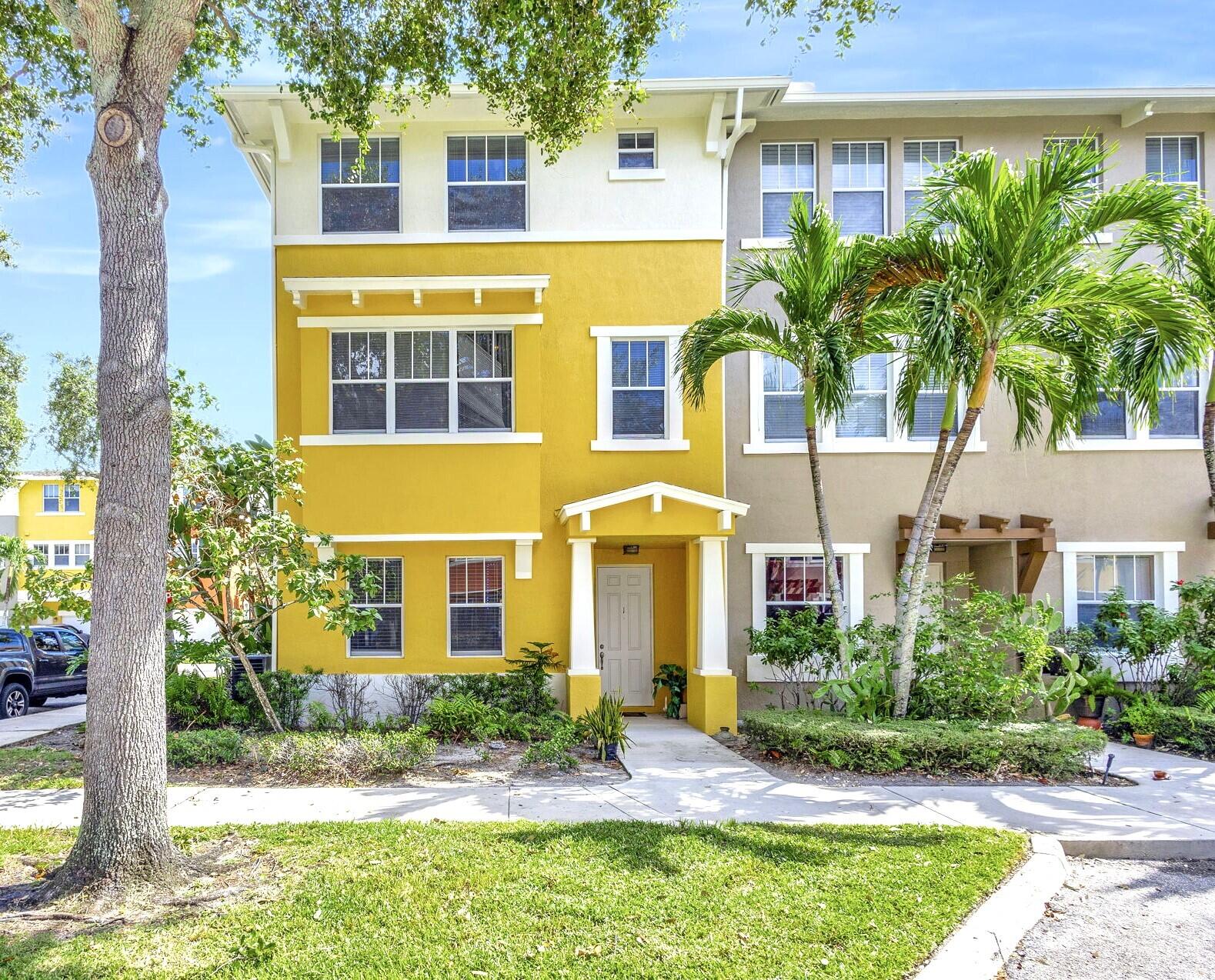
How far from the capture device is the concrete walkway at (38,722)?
12.7 meters

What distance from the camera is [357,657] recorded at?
42.7 ft

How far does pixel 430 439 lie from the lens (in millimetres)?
12938

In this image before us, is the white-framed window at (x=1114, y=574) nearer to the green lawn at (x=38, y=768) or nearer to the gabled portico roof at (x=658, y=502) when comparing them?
the gabled portico roof at (x=658, y=502)

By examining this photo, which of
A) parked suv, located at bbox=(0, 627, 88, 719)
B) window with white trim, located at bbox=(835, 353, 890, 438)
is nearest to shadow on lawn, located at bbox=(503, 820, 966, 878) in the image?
window with white trim, located at bbox=(835, 353, 890, 438)

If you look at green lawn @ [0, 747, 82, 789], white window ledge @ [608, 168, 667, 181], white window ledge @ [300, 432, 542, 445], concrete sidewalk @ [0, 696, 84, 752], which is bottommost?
concrete sidewalk @ [0, 696, 84, 752]

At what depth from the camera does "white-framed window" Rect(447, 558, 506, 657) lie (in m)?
13.2

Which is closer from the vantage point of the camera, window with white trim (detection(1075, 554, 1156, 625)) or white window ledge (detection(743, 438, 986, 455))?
white window ledge (detection(743, 438, 986, 455))

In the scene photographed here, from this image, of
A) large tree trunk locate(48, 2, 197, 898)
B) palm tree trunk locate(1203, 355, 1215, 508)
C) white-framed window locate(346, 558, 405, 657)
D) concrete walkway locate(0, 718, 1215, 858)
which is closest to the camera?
large tree trunk locate(48, 2, 197, 898)

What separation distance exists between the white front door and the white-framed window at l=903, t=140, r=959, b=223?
714 centimetres

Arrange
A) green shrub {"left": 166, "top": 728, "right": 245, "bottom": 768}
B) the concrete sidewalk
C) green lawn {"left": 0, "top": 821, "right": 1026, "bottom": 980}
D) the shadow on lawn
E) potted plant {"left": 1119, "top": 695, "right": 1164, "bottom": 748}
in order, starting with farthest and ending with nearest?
the concrete sidewalk, potted plant {"left": 1119, "top": 695, "right": 1164, "bottom": 748}, green shrub {"left": 166, "top": 728, "right": 245, "bottom": 768}, the shadow on lawn, green lawn {"left": 0, "top": 821, "right": 1026, "bottom": 980}

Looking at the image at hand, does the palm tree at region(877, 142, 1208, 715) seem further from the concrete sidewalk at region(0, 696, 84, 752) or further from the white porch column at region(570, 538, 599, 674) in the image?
the concrete sidewalk at region(0, 696, 84, 752)

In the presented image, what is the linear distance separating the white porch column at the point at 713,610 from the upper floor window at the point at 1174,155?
936cm

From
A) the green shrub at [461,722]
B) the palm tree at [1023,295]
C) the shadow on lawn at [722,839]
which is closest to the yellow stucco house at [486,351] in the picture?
the green shrub at [461,722]

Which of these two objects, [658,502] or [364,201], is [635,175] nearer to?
[364,201]
